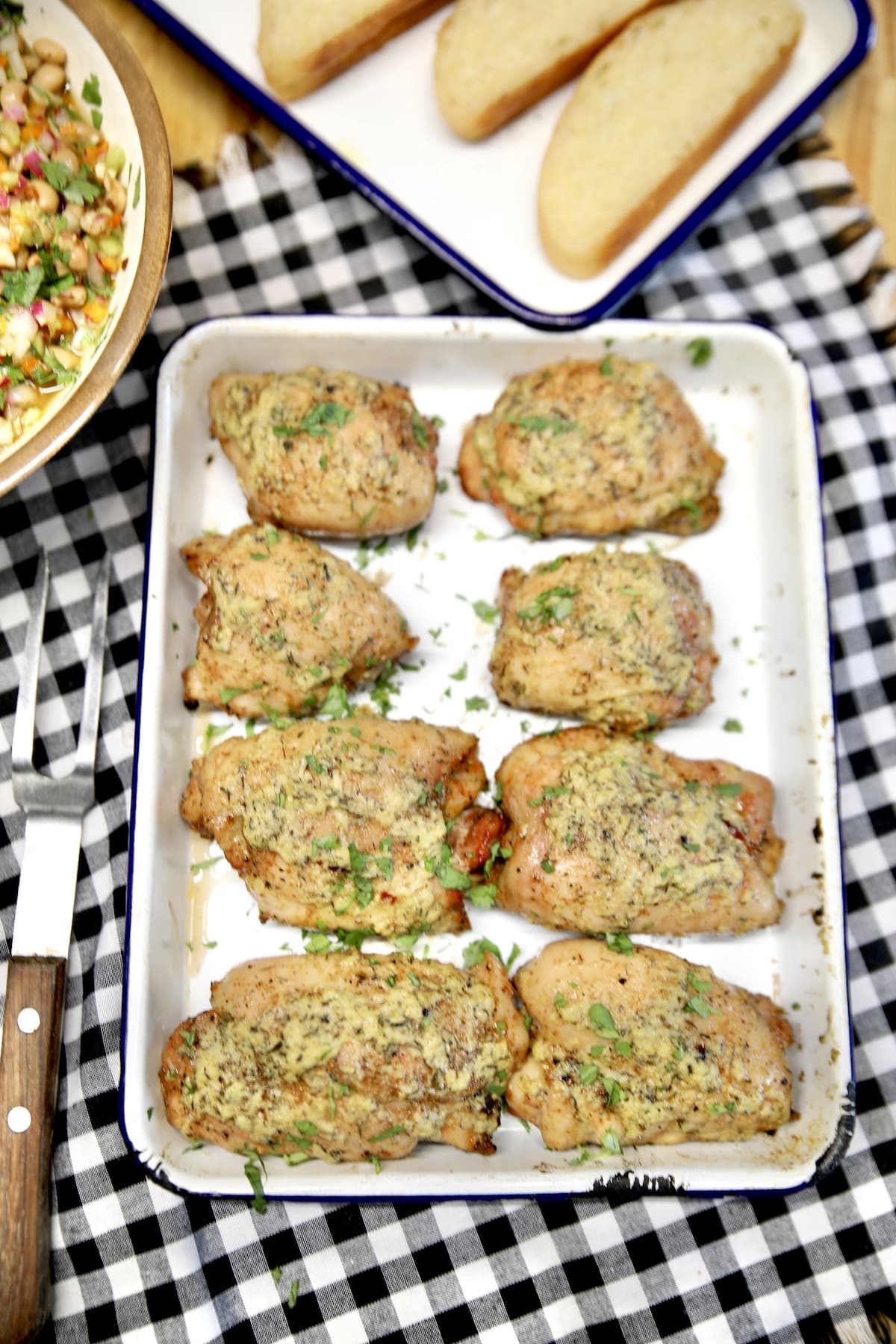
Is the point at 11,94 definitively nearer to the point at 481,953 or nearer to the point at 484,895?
the point at 484,895

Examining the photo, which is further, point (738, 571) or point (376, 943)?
point (738, 571)

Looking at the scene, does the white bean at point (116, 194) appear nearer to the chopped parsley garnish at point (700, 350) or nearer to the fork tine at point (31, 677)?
the fork tine at point (31, 677)

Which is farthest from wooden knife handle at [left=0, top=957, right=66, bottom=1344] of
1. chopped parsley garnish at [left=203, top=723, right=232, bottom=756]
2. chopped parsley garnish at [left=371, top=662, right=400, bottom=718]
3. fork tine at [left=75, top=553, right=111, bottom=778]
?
chopped parsley garnish at [left=371, top=662, right=400, bottom=718]

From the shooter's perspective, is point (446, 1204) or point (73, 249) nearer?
point (73, 249)

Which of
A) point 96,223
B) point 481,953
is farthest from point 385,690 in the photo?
point 96,223

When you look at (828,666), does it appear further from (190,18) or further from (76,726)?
(190,18)

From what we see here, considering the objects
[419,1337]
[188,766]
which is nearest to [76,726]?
[188,766]

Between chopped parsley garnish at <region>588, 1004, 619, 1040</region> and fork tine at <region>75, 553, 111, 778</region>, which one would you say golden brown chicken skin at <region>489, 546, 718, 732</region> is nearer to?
chopped parsley garnish at <region>588, 1004, 619, 1040</region>
